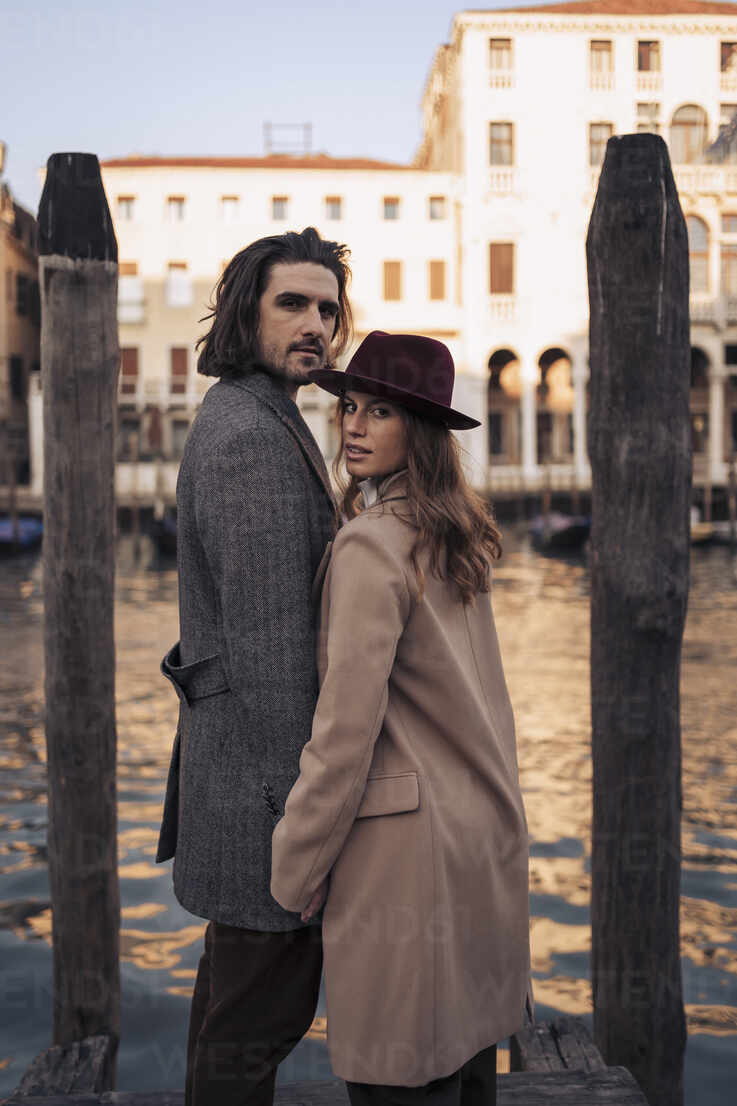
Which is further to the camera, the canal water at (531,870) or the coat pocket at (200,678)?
the canal water at (531,870)

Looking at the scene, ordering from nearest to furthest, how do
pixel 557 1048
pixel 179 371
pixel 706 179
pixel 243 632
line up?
pixel 243 632
pixel 557 1048
pixel 706 179
pixel 179 371

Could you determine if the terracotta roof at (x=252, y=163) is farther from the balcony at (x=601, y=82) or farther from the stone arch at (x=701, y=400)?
the stone arch at (x=701, y=400)

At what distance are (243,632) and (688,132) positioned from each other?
33957 millimetres

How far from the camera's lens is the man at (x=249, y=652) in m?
1.86

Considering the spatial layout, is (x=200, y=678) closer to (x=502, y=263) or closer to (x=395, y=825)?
(x=395, y=825)

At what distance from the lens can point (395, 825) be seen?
1.79 metres

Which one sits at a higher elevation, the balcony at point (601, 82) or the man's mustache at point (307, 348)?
the balcony at point (601, 82)

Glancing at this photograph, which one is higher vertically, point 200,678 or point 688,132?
point 688,132

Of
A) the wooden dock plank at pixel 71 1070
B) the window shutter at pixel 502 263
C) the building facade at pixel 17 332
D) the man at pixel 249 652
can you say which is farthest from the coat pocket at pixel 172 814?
the window shutter at pixel 502 263

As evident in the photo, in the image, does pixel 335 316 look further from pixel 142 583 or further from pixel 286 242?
pixel 142 583

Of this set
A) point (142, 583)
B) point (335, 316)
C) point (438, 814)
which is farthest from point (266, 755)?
point (142, 583)

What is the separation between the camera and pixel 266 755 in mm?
1895

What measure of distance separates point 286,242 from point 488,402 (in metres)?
31.6

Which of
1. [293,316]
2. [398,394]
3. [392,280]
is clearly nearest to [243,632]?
[398,394]
